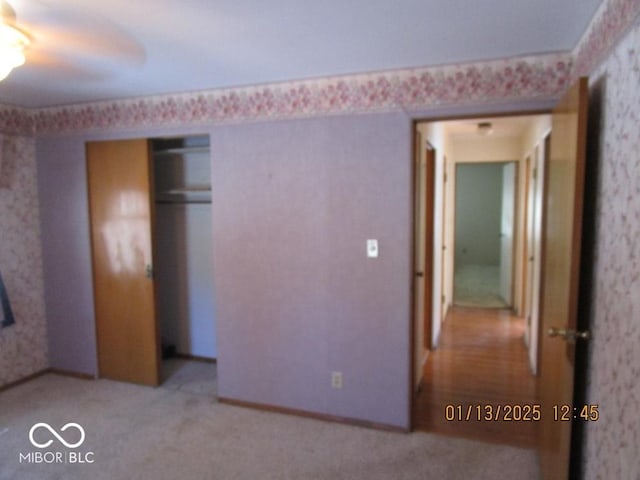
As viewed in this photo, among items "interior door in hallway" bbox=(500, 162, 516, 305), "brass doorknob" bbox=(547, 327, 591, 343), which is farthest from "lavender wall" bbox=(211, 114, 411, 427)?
"interior door in hallway" bbox=(500, 162, 516, 305)

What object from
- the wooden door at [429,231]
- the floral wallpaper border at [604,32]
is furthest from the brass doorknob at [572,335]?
the wooden door at [429,231]

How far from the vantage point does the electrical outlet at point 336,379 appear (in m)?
2.81

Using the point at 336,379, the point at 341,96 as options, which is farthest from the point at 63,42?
the point at 336,379

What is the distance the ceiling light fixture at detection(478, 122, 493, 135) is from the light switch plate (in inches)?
97.3

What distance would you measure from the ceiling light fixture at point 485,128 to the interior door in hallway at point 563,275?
2421 millimetres

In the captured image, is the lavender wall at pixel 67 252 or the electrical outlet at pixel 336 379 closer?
the electrical outlet at pixel 336 379

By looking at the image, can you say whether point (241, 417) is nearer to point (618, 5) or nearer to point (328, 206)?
point (328, 206)

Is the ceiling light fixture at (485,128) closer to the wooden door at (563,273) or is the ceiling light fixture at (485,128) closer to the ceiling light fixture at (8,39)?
the wooden door at (563,273)

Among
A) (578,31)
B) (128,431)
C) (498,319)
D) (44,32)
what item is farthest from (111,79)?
(498,319)

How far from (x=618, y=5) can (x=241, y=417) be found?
2.96 meters

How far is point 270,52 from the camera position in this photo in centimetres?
220

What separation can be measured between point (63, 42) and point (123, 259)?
5.95 feet

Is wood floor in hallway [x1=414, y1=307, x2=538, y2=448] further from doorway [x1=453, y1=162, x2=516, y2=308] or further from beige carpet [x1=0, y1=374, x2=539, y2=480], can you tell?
doorway [x1=453, y1=162, x2=516, y2=308]

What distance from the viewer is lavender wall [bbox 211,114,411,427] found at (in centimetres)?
264
